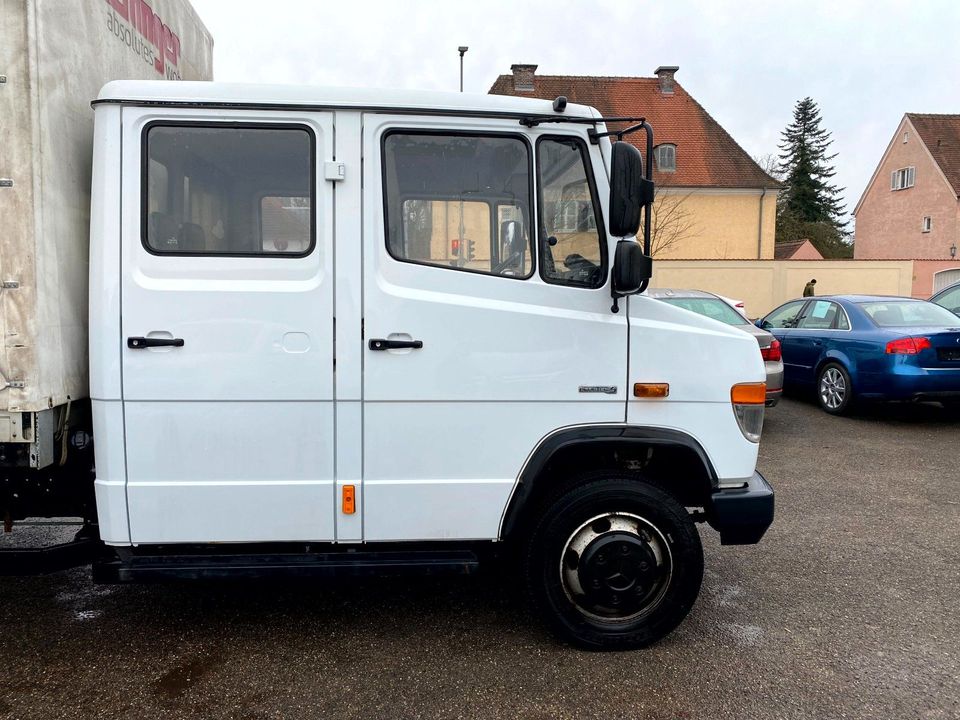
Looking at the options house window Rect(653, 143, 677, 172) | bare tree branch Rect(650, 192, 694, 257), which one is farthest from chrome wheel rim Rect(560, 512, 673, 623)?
house window Rect(653, 143, 677, 172)

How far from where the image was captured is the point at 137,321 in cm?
307

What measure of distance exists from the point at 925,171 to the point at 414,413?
141 ft

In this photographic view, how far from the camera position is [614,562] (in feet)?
11.1

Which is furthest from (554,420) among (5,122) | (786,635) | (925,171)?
(925,171)

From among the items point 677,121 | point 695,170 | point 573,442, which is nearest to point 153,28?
point 573,442

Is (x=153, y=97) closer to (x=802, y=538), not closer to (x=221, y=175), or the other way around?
(x=221, y=175)

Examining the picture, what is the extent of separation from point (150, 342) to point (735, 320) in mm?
7056

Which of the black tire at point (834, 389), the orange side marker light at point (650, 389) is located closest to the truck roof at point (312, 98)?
the orange side marker light at point (650, 389)

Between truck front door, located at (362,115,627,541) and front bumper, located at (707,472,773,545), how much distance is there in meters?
0.65

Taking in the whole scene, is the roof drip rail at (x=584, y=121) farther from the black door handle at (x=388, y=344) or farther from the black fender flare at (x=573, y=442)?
the black fender flare at (x=573, y=442)

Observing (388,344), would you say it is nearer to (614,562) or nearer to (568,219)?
(568,219)

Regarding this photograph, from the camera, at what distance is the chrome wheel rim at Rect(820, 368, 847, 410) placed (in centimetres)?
917

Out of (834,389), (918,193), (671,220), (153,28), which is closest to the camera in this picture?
(153,28)

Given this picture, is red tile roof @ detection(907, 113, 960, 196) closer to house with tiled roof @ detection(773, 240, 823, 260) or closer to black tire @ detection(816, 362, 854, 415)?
house with tiled roof @ detection(773, 240, 823, 260)
